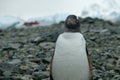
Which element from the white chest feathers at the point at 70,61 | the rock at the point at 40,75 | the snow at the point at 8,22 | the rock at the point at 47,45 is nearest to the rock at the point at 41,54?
the rock at the point at 47,45

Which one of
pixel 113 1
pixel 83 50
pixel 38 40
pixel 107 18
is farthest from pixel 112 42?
pixel 113 1

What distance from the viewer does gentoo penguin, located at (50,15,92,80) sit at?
3785 mm

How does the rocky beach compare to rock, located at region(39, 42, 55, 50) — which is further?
rock, located at region(39, 42, 55, 50)

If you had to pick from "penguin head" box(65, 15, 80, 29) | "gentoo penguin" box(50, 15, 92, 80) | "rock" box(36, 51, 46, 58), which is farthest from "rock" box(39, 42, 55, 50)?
"gentoo penguin" box(50, 15, 92, 80)

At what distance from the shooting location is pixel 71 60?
12.5 feet

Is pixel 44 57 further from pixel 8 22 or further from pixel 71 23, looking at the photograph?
pixel 8 22

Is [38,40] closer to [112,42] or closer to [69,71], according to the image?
[112,42]

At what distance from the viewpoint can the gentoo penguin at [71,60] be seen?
379cm

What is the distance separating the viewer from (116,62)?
5770 mm

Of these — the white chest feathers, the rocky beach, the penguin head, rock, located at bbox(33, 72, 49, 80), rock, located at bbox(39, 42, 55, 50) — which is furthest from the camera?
rock, located at bbox(39, 42, 55, 50)

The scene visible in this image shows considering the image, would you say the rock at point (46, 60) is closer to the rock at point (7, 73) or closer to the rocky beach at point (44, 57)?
the rocky beach at point (44, 57)

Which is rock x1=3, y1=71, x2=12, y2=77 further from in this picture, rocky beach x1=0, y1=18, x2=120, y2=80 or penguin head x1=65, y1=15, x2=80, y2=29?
penguin head x1=65, y1=15, x2=80, y2=29

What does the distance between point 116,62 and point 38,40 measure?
266 cm

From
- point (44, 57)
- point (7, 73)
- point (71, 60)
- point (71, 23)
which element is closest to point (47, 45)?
point (44, 57)
